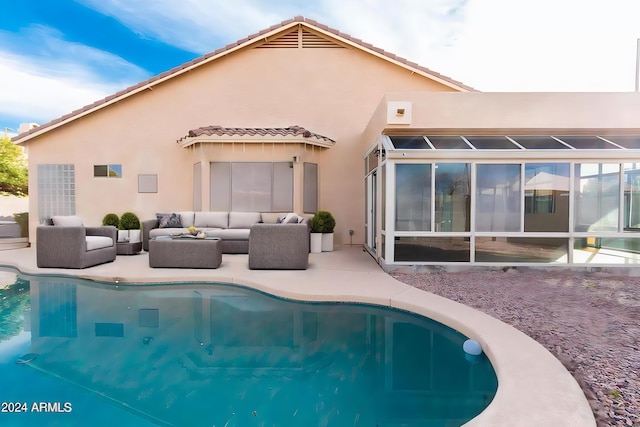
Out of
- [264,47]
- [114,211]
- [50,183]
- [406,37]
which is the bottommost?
[114,211]

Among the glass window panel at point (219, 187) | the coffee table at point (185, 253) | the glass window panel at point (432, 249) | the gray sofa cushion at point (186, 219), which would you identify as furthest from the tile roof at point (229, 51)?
the coffee table at point (185, 253)

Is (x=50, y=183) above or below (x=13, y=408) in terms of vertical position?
above

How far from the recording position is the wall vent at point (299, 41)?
12102 mm

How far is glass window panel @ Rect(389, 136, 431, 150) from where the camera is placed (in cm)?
724

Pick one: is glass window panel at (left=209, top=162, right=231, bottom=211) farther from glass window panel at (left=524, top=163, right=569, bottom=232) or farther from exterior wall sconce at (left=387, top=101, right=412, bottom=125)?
glass window panel at (left=524, top=163, right=569, bottom=232)

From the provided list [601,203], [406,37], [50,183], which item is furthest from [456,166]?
[50,183]

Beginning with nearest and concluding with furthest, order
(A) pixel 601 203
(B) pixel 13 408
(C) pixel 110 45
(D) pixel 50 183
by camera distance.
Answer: (B) pixel 13 408 < (A) pixel 601 203 < (D) pixel 50 183 < (C) pixel 110 45

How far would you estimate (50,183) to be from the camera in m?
12.1

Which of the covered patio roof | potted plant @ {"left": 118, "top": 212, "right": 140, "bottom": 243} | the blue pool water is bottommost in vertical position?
the blue pool water

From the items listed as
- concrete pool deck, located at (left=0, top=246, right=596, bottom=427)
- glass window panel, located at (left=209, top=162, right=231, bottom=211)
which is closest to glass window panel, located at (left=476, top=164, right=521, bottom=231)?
concrete pool deck, located at (left=0, top=246, right=596, bottom=427)

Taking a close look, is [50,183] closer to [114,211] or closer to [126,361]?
[114,211]

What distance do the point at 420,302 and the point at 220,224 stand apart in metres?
7.53

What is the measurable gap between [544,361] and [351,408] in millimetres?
1873

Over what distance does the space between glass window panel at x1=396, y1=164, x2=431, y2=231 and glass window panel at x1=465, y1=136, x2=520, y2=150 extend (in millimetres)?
1309
